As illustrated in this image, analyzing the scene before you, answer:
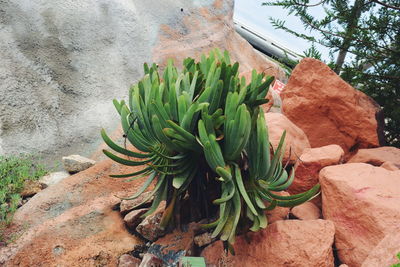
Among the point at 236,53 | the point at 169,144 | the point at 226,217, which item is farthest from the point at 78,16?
the point at 226,217

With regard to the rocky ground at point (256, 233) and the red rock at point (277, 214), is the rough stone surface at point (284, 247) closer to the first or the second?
the rocky ground at point (256, 233)

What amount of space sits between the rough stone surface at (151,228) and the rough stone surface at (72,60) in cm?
135

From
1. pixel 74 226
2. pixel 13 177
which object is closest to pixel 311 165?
pixel 74 226

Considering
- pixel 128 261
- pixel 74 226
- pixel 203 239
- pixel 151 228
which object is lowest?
pixel 74 226

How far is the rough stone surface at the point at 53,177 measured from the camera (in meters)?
3.45

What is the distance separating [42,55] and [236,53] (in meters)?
2.78

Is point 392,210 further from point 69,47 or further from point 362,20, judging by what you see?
point 69,47

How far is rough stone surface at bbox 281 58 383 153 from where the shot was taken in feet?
12.8

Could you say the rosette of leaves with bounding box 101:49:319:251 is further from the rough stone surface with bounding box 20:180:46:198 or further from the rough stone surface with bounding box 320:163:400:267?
the rough stone surface with bounding box 20:180:46:198

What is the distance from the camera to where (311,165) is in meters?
3.01

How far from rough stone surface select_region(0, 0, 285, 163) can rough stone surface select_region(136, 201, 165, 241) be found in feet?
4.44

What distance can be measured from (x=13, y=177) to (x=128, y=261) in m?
1.40

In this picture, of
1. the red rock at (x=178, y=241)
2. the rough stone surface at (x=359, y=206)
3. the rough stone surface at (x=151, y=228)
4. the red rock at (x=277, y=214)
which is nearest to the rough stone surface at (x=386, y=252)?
the rough stone surface at (x=359, y=206)

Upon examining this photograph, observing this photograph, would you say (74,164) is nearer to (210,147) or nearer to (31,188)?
(31,188)
